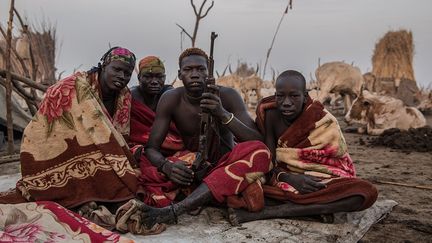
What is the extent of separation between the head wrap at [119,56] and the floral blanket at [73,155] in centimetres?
34

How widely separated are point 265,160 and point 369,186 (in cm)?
64

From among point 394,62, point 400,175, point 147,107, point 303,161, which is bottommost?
point 400,175

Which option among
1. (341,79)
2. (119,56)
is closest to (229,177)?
(119,56)

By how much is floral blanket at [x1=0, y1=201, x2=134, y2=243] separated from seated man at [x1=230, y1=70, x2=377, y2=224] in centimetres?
86

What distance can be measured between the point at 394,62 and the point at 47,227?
17991 mm

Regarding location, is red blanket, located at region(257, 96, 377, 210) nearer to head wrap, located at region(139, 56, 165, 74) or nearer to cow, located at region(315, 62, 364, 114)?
head wrap, located at region(139, 56, 165, 74)

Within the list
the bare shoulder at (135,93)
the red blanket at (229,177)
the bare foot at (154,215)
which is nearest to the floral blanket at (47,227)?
the bare foot at (154,215)

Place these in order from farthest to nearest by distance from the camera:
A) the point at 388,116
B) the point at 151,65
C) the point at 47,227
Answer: the point at 388,116, the point at 151,65, the point at 47,227

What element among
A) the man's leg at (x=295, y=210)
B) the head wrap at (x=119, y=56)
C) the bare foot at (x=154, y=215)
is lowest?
the man's leg at (x=295, y=210)

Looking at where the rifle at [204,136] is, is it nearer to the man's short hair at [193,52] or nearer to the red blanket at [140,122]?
the man's short hair at [193,52]

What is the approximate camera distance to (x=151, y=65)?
3709 mm

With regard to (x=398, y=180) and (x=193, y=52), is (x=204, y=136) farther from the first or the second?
→ (x=398, y=180)

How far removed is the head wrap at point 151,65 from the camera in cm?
368

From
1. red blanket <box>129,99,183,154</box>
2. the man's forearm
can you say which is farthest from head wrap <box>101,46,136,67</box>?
the man's forearm
